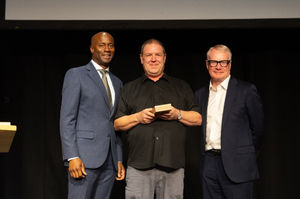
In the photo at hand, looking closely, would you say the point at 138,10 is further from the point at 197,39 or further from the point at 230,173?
the point at 230,173

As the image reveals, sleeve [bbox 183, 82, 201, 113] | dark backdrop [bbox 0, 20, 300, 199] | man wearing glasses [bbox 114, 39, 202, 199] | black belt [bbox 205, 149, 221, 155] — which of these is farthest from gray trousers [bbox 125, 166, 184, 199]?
dark backdrop [bbox 0, 20, 300, 199]

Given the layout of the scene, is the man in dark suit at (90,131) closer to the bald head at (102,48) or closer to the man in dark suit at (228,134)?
the bald head at (102,48)

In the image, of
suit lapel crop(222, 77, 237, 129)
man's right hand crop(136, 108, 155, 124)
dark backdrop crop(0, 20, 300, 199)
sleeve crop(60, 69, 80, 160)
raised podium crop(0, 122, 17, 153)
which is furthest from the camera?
dark backdrop crop(0, 20, 300, 199)

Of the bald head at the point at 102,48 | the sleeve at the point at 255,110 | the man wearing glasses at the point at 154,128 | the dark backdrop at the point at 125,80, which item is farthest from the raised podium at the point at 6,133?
the dark backdrop at the point at 125,80

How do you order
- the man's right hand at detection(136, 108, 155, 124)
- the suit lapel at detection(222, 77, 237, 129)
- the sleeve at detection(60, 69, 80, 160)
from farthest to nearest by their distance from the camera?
1. the suit lapel at detection(222, 77, 237, 129)
2. the sleeve at detection(60, 69, 80, 160)
3. the man's right hand at detection(136, 108, 155, 124)

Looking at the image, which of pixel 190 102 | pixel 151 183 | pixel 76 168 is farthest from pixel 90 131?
pixel 190 102

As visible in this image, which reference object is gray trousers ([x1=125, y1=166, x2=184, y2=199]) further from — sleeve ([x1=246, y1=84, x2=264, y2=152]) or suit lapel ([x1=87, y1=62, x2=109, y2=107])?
sleeve ([x1=246, y1=84, x2=264, y2=152])

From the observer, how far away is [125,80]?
4.43 meters

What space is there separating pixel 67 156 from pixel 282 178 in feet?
8.30

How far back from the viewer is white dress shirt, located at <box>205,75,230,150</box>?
3072 millimetres

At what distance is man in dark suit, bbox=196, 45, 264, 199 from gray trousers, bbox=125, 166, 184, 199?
0.34 metres

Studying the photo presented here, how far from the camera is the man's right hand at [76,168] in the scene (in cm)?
287

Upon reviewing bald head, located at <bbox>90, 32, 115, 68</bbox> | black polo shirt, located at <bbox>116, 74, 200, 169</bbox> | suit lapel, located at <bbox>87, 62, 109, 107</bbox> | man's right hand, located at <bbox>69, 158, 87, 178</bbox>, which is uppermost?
bald head, located at <bbox>90, 32, 115, 68</bbox>

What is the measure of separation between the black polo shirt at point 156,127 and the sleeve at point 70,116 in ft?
1.05
